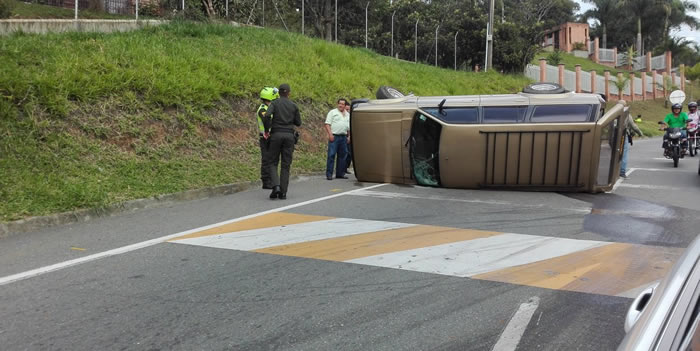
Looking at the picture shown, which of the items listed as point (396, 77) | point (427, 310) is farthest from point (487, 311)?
point (396, 77)

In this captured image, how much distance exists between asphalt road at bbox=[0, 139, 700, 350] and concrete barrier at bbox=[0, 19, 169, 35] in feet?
28.0

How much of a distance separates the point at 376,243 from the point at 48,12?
16530 millimetres

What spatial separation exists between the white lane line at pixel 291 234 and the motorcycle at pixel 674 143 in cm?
1120

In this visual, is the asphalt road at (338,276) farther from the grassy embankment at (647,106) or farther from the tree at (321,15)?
the grassy embankment at (647,106)

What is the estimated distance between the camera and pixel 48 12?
18375mm

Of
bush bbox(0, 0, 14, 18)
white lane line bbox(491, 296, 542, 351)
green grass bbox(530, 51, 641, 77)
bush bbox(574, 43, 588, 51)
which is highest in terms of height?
bush bbox(574, 43, 588, 51)

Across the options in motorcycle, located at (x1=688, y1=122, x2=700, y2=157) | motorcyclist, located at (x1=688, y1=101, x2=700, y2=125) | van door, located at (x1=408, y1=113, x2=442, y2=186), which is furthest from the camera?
motorcycle, located at (x1=688, y1=122, x2=700, y2=157)

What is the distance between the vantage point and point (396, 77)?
25484 mm

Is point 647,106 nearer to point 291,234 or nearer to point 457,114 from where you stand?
point 457,114

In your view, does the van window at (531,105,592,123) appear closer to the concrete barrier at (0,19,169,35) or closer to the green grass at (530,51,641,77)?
the concrete barrier at (0,19,169,35)

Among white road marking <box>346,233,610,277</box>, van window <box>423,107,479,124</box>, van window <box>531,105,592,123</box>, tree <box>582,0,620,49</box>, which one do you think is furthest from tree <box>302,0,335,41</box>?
tree <box>582,0,620,49</box>

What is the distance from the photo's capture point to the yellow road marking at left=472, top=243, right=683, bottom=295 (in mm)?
5082

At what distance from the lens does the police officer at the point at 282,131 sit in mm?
9695

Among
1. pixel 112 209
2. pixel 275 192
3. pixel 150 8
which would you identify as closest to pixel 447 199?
pixel 275 192
